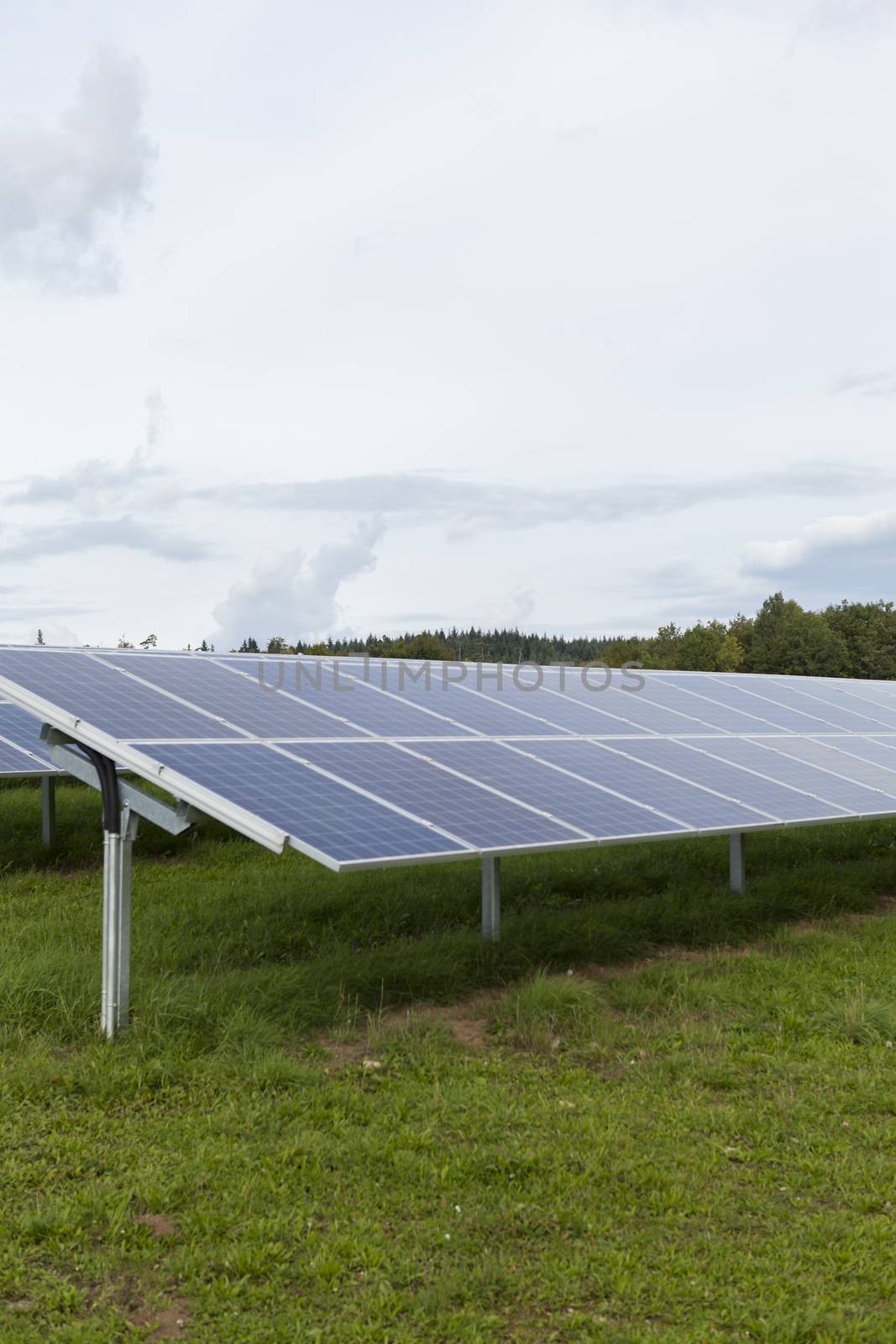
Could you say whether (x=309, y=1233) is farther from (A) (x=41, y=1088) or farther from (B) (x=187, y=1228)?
(A) (x=41, y=1088)

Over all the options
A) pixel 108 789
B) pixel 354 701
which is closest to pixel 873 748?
pixel 354 701

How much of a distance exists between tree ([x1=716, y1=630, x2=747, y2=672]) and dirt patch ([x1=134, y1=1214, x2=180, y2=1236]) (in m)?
103

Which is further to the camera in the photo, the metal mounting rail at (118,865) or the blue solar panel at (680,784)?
the blue solar panel at (680,784)

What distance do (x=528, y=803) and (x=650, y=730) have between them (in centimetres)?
539

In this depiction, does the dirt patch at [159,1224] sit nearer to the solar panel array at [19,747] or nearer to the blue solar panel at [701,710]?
the solar panel array at [19,747]

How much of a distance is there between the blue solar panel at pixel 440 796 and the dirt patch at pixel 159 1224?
3987 millimetres

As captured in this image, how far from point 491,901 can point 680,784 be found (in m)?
2.76

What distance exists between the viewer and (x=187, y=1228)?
704 cm

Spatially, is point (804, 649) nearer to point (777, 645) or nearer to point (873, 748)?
point (777, 645)

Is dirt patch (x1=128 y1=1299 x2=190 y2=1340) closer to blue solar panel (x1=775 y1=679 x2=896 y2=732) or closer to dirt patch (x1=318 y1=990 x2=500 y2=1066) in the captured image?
dirt patch (x1=318 y1=990 x2=500 y2=1066)

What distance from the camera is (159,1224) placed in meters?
7.16

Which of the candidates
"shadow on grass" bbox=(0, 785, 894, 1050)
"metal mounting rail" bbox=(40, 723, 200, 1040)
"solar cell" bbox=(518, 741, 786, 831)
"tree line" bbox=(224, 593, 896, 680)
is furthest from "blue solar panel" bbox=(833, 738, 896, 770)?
"tree line" bbox=(224, 593, 896, 680)

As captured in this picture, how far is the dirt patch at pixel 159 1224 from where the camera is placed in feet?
23.1

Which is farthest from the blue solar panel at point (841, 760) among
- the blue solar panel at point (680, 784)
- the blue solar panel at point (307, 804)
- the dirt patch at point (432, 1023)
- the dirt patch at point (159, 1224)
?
the dirt patch at point (159, 1224)
